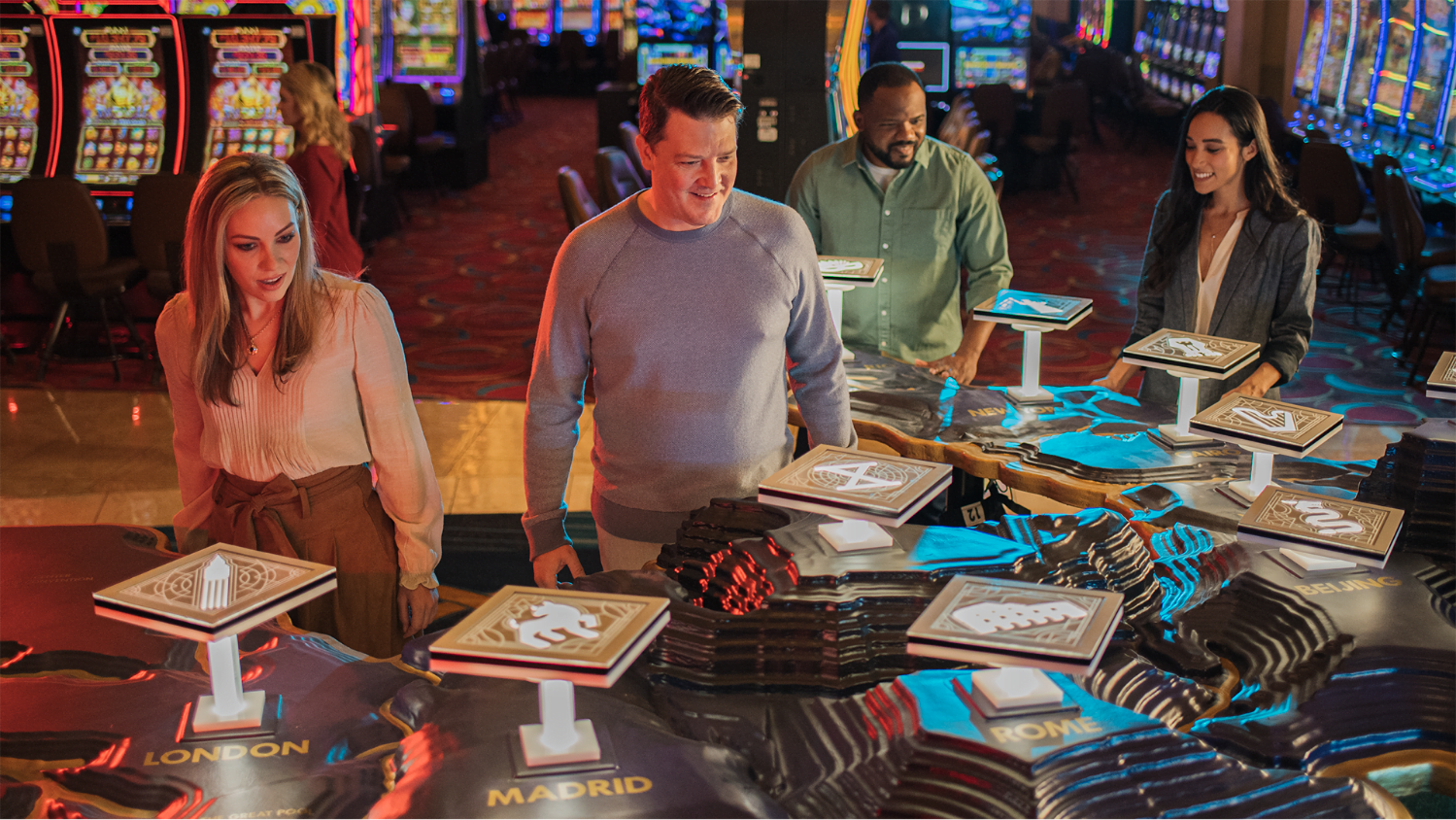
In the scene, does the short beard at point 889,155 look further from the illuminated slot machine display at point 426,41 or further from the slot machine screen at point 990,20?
the slot machine screen at point 990,20

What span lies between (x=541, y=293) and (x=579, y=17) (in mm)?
13417

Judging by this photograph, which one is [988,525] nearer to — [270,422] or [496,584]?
[270,422]

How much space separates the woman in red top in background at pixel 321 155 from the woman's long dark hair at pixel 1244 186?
10.3 ft

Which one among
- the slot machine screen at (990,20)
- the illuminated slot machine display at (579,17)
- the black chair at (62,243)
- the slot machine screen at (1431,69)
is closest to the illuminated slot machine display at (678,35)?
the slot machine screen at (990,20)

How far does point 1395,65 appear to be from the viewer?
808 cm

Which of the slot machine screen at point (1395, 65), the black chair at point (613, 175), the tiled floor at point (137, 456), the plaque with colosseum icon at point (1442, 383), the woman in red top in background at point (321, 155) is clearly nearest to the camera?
the plaque with colosseum icon at point (1442, 383)

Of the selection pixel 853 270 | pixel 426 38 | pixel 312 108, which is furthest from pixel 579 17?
pixel 853 270

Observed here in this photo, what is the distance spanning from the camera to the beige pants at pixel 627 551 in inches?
94.7

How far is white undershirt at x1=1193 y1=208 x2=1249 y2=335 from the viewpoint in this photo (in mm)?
2992

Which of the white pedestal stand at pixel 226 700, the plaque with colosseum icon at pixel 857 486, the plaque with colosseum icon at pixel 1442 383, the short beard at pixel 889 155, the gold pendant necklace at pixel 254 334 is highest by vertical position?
the short beard at pixel 889 155

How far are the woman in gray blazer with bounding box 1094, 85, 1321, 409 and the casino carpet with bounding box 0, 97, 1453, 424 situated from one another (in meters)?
2.71

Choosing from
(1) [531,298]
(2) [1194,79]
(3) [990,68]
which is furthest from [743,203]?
(2) [1194,79]

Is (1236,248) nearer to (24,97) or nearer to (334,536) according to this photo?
(334,536)

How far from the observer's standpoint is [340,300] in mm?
2322
